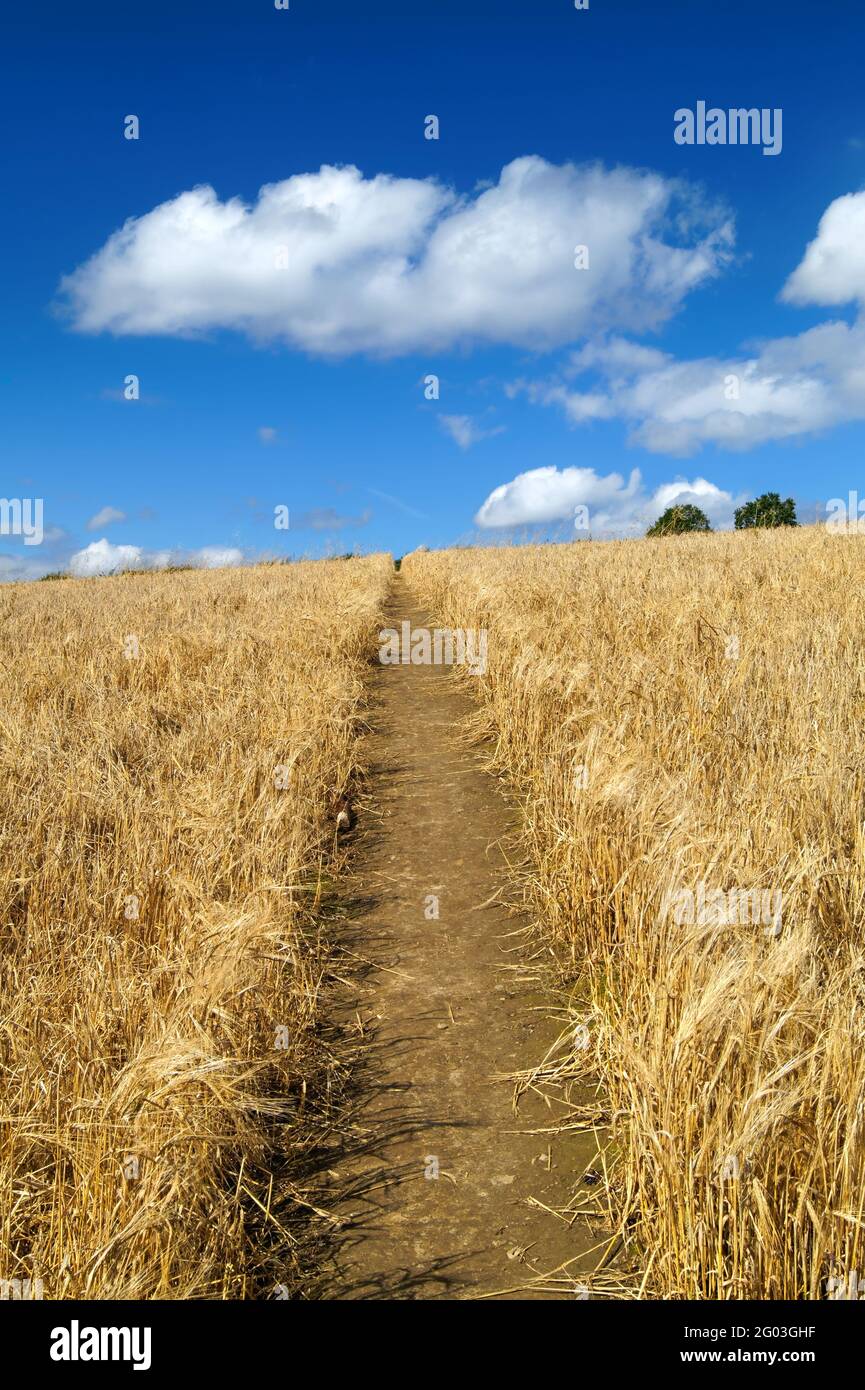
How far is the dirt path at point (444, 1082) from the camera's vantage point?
9.36ft

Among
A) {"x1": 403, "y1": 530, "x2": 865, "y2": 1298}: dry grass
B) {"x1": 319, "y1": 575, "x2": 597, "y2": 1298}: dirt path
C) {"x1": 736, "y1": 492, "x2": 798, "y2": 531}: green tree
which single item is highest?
{"x1": 736, "y1": 492, "x2": 798, "y2": 531}: green tree

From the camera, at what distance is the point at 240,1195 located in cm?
304

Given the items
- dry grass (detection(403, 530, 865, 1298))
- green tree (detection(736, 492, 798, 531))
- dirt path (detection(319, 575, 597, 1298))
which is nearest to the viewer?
dry grass (detection(403, 530, 865, 1298))

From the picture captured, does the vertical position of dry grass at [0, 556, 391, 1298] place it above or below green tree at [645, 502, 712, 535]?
below

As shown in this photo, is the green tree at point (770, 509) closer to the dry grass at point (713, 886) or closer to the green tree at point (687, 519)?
the green tree at point (687, 519)

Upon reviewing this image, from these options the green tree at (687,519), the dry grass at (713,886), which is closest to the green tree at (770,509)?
the green tree at (687,519)

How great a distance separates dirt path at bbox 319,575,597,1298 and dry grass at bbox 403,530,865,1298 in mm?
302

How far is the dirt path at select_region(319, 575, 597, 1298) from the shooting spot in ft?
9.36

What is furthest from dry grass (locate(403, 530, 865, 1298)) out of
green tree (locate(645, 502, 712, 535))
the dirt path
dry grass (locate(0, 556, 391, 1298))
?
green tree (locate(645, 502, 712, 535))

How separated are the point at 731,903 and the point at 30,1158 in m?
2.67

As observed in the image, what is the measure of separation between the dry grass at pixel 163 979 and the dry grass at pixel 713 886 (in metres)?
1.30

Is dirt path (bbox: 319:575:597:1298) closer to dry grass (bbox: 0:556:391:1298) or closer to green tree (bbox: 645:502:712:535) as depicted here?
dry grass (bbox: 0:556:391:1298)
